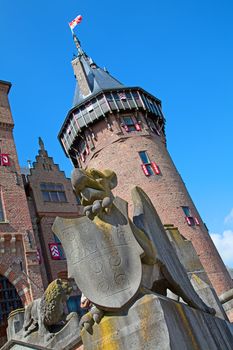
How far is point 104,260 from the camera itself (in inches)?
139

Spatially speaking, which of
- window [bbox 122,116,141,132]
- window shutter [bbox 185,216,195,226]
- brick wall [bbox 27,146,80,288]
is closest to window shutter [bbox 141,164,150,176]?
window [bbox 122,116,141,132]

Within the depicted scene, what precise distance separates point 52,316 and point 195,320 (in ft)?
12.0

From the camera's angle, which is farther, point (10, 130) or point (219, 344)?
point (10, 130)

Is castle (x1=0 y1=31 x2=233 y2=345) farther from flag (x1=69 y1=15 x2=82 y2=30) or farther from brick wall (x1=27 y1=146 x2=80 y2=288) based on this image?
flag (x1=69 y1=15 x2=82 y2=30)

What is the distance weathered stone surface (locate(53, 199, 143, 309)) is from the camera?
11.1 ft

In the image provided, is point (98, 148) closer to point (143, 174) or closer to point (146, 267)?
point (143, 174)

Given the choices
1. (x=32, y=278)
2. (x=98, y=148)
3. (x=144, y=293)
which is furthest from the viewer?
(x=98, y=148)

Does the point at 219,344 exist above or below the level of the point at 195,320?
below

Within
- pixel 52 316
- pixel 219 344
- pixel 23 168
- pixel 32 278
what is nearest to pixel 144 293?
pixel 219 344

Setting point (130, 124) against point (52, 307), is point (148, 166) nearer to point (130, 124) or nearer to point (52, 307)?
point (130, 124)

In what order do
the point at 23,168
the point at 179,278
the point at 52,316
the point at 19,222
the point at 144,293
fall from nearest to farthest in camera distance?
the point at 144,293 < the point at 179,278 < the point at 52,316 < the point at 19,222 < the point at 23,168

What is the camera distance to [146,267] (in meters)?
3.63

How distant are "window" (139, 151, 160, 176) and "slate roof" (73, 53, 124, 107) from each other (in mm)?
5559

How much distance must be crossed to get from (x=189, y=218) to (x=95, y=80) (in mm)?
12338
